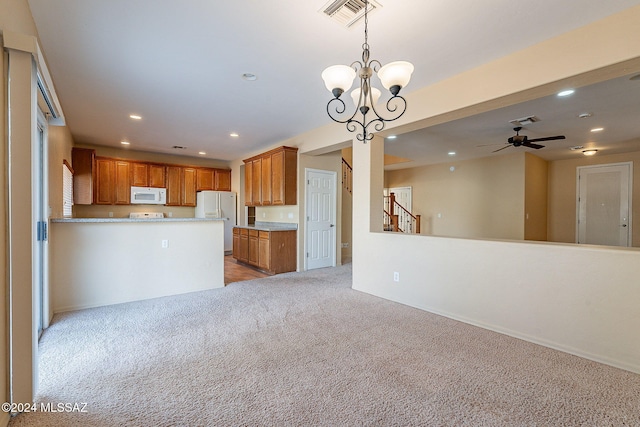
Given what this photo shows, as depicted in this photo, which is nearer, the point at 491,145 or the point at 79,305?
the point at 79,305

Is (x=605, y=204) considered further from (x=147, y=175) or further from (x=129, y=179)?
(x=129, y=179)

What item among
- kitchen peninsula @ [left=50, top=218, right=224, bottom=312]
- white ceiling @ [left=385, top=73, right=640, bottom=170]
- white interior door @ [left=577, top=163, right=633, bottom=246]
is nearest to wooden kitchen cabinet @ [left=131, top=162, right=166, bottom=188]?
kitchen peninsula @ [left=50, top=218, right=224, bottom=312]

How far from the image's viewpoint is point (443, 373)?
2.12 m

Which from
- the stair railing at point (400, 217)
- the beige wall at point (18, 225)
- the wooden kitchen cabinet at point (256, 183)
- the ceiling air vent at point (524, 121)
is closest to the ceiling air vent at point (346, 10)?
the beige wall at point (18, 225)

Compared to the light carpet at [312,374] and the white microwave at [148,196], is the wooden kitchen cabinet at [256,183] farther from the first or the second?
the light carpet at [312,374]

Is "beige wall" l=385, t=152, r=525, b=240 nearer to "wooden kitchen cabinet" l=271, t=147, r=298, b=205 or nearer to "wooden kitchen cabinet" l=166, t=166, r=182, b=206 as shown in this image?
"wooden kitchen cabinet" l=271, t=147, r=298, b=205

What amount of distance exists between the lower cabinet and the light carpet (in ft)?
7.35

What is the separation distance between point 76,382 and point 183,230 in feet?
8.07

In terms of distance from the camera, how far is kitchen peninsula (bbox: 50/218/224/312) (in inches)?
138

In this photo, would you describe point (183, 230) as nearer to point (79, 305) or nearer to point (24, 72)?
point (79, 305)

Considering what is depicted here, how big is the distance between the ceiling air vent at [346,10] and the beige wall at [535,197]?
6.09 meters

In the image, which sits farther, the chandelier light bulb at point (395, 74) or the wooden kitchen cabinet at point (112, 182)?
the wooden kitchen cabinet at point (112, 182)

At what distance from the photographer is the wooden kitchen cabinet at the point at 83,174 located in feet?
19.8

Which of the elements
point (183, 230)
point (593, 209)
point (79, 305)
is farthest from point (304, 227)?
point (593, 209)
